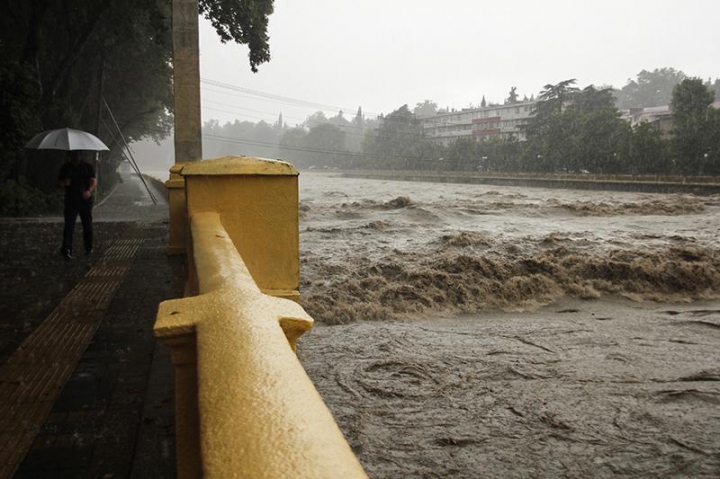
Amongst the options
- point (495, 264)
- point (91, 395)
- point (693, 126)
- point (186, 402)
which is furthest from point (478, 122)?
point (186, 402)

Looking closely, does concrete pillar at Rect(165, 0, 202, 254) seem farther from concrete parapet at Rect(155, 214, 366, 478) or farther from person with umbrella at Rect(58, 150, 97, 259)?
concrete parapet at Rect(155, 214, 366, 478)

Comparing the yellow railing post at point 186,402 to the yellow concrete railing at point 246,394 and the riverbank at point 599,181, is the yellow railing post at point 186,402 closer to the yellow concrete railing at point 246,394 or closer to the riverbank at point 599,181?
the yellow concrete railing at point 246,394

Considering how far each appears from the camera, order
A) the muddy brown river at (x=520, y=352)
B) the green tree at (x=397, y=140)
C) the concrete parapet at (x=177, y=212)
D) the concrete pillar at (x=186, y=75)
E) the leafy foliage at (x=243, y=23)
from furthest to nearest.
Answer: the green tree at (x=397, y=140)
the leafy foliage at (x=243, y=23)
the concrete pillar at (x=186, y=75)
the concrete parapet at (x=177, y=212)
the muddy brown river at (x=520, y=352)

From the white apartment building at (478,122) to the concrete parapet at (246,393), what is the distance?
83023 mm

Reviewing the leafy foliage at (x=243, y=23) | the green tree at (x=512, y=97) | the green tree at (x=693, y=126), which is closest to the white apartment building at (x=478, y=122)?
the green tree at (x=512, y=97)

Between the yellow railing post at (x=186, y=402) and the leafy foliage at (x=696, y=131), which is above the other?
the leafy foliage at (x=696, y=131)

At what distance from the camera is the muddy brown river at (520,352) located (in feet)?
14.1

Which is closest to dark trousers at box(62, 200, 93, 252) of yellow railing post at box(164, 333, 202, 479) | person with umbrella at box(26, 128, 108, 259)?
person with umbrella at box(26, 128, 108, 259)

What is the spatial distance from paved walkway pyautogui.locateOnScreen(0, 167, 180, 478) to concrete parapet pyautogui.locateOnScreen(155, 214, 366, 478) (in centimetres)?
125

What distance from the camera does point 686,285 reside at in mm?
10188

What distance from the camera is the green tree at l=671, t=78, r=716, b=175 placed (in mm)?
32281

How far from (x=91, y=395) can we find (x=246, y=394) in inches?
105

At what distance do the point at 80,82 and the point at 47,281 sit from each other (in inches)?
815

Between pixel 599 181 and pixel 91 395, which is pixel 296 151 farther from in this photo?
pixel 91 395
